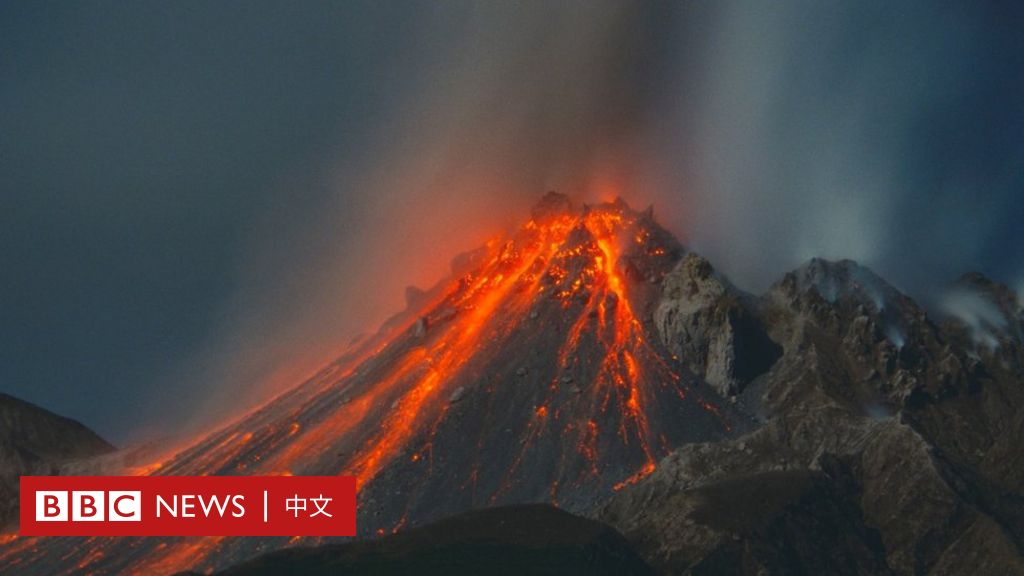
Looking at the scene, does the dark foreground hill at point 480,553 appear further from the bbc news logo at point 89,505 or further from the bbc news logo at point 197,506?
the bbc news logo at point 89,505

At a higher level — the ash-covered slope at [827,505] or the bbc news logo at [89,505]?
the bbc news logo at [89,505]

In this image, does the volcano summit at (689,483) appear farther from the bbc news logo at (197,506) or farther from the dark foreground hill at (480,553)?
the bbc news logo at (197,506)

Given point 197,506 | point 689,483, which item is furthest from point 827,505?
point 197,506

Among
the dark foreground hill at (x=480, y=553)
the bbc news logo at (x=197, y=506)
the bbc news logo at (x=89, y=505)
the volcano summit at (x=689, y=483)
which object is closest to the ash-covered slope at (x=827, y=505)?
the volcano summit at (x=689, y=483)

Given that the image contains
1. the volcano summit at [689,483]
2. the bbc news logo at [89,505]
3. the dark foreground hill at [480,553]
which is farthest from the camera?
the bbc news logo at [89,505]

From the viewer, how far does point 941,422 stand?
193 metres

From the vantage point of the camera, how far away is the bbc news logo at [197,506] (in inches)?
5876

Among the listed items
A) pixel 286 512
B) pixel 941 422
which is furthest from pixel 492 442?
pixel 941 422

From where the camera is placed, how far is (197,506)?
172 meters

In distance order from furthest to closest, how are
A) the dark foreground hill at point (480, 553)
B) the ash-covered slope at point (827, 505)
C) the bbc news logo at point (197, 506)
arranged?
the bbc news logo at point (197, 506) < the ash-covered slope at point (827, 505) < the dark foreground hill at point (480, 553)

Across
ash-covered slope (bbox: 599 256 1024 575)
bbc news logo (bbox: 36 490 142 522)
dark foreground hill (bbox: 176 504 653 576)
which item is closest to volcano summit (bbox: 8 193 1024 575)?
ash-covered slope (bbox: 599 256 1024 575)

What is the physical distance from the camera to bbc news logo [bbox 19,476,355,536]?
149250 millimetres

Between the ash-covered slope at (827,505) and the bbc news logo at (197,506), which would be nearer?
the ash-covered slope at (827,505)

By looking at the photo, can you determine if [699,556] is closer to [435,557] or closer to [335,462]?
[435,557]
